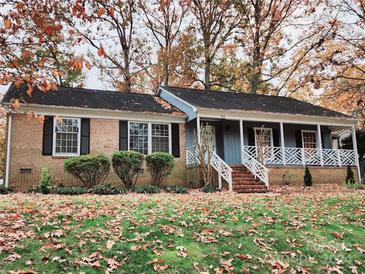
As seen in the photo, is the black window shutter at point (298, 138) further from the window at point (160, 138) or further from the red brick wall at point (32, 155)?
the red brick wall at point (32, 155)

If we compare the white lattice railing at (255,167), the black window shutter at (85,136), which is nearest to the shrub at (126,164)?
the black window shutter at (85,136)

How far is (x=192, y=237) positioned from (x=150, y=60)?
24485mm

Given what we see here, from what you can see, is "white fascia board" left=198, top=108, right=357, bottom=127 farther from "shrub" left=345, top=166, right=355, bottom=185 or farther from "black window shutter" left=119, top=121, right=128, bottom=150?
"black window shutter" left=119, top=121, right=128, bottom=150

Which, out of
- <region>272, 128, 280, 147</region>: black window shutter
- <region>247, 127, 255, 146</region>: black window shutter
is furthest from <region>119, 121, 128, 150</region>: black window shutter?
<region>272, 128, 280, 147</region>: black window shutter

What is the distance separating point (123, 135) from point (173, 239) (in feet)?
34.7

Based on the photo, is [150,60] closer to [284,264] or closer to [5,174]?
[5,174]

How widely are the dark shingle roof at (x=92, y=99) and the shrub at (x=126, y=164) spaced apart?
263 cm

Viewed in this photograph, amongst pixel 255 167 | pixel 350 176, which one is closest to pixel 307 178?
pixel 350 176

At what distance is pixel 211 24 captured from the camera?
92.3ft

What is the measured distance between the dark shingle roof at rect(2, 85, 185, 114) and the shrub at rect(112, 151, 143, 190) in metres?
2.63

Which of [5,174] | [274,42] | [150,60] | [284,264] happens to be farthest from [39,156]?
[274,42]

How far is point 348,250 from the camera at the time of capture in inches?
241

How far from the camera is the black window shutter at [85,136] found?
14.9 meters

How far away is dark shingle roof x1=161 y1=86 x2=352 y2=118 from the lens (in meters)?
17.9
